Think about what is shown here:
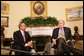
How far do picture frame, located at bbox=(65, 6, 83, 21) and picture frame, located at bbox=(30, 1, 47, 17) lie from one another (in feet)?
4.28

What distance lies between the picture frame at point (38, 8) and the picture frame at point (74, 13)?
4.28 feet

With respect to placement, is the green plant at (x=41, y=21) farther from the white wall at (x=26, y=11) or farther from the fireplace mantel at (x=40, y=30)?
the white wall at (x=26, y=11)

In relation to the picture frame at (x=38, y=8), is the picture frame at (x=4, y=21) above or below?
below

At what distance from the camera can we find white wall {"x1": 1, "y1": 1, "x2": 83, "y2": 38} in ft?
25.9

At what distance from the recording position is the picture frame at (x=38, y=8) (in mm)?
8352

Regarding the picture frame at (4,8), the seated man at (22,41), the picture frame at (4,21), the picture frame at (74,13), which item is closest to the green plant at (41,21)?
the picture frame at (74,13)

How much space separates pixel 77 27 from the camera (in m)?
7.43

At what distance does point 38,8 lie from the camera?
848cm

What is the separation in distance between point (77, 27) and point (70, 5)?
4.40ft

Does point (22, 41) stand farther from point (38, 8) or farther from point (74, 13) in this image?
point (38, 8)

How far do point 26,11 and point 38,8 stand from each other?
739 millimetres

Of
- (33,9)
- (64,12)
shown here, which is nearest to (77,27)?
(64,12)

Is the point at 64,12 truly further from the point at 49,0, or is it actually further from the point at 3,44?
the point at 3,44

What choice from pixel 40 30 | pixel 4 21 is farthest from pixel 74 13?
pixel 4 21
